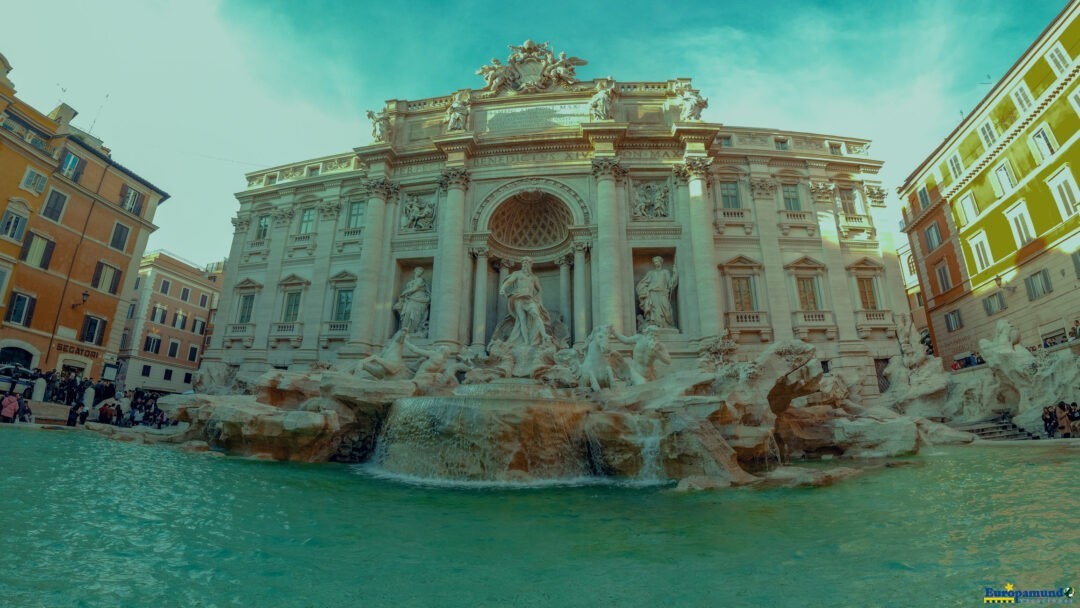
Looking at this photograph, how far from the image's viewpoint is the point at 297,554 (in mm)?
3695

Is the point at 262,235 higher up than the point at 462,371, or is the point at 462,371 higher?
the point at 262,235

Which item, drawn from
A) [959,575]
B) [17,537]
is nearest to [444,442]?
[17,537]

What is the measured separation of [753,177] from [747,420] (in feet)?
47.0

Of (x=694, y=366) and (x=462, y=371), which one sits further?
(x=694, y=366)

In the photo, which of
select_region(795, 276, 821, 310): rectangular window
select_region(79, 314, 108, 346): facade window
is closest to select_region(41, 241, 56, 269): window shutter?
select_region(79, 314, 108, 346): facade window

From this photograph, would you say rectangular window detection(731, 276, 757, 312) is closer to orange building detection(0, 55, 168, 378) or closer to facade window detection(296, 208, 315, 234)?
facade window detection(296, 208, 315, 234)

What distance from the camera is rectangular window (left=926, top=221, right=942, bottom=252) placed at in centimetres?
2506

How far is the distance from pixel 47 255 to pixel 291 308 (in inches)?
440

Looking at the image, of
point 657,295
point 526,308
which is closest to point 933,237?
point 657,295

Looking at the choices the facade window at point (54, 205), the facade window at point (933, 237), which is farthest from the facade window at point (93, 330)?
the facade window at point (933, 237)

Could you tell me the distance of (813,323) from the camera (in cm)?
1905

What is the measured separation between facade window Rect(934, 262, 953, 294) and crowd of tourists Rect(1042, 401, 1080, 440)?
13.1m

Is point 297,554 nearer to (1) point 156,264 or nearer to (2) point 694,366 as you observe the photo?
(2) point 694,366

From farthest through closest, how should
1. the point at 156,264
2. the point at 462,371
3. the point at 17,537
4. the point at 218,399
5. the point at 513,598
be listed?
the point at 156,264
the point at 462,371
the point at 218,399
the point at 17,537
the point at 513,598
